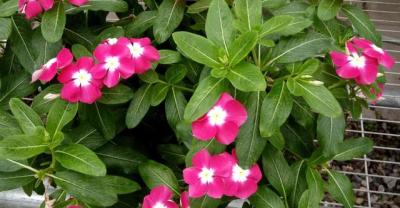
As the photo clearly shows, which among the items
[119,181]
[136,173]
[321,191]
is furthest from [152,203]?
[321,191]

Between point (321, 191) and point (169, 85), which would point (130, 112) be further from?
point (321, 191)

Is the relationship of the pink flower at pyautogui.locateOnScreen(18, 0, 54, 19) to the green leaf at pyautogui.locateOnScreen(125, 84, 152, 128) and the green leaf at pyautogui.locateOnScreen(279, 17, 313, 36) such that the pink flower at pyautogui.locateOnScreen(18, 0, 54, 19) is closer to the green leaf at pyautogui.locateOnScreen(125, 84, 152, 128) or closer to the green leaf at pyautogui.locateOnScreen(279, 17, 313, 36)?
the green leaf at pyautogui.locateOnScreen(125, 84, 152, 128)

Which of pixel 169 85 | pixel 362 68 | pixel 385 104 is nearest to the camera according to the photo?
pixel 362 68

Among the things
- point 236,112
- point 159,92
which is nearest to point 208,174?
point 236,112

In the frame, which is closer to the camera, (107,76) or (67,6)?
(107,76)

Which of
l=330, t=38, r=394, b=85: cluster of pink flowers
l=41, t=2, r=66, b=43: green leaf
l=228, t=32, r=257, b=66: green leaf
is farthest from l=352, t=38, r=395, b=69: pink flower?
l=41, t=2, r=66, b=43: green leaf

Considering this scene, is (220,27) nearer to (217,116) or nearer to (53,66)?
(217,116)

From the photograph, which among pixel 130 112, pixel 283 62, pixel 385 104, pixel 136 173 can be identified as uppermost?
pixel 283 62
